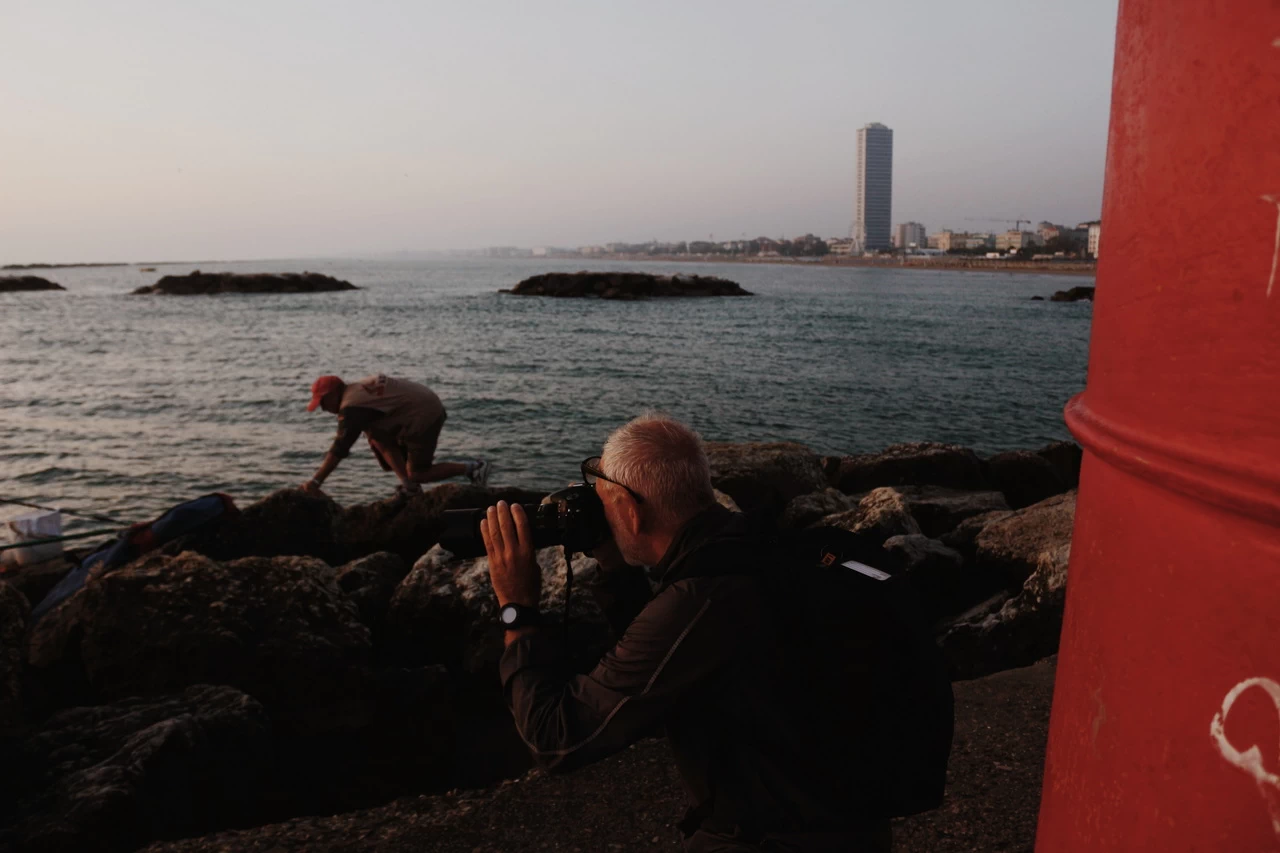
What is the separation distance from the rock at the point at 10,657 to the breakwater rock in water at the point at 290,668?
0.01m

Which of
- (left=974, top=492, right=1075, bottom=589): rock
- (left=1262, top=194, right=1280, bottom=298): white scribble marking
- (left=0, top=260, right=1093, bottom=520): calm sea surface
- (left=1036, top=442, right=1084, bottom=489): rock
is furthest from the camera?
(left=0, top=260, right=1093, bottom=520): calm sea surface

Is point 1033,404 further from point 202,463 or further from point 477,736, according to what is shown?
point 477,736

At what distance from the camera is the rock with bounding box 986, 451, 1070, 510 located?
34.4 ft

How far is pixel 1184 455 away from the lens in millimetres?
1587

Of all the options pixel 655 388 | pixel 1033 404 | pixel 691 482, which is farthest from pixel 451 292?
pixel 691 482

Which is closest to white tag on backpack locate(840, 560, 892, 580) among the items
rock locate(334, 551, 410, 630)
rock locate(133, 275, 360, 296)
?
rock locate(334, 551, 410, 630)

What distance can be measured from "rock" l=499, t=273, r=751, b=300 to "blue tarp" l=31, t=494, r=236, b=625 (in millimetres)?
60024

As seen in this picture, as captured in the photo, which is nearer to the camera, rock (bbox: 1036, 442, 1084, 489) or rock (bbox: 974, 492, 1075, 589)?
rock (bbox: 974, 492, 1075, 589)

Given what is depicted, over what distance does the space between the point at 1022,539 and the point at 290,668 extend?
4.87 meters

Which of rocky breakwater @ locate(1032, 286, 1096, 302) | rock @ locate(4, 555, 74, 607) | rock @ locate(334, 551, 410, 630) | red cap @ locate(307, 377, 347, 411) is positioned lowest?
rocky breakwater @ locate(1032, 286, 1096, 302)

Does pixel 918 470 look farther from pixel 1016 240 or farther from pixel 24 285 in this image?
pixel 1016 240

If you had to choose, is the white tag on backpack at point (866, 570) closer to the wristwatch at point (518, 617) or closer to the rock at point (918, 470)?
the wristwatch at point (518, 617)

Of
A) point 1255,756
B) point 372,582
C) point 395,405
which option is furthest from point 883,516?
point 1255,756

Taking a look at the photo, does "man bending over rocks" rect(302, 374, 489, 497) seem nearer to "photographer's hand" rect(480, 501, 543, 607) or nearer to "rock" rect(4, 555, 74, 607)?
"rock" rect(4, 555, 74, 607)
